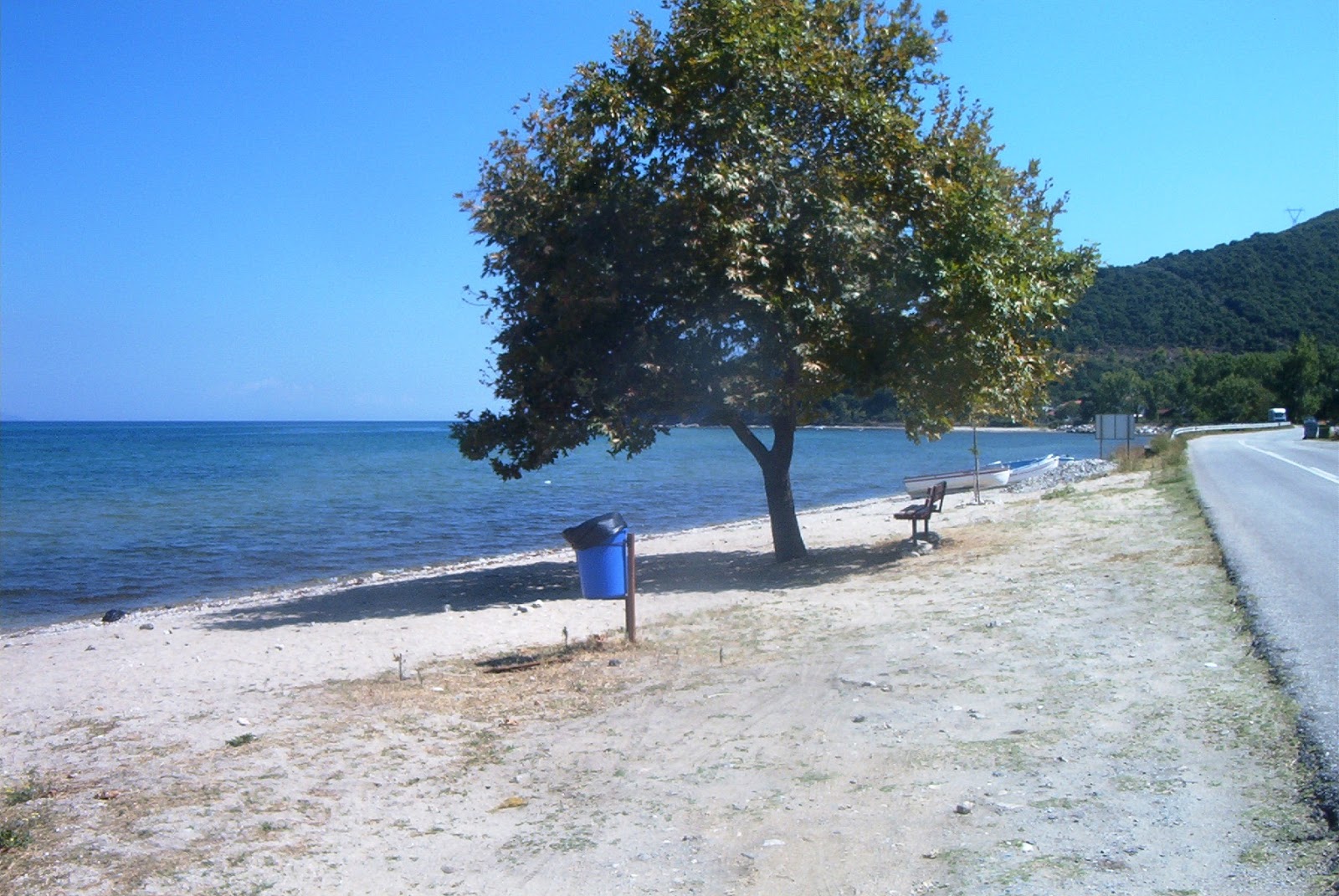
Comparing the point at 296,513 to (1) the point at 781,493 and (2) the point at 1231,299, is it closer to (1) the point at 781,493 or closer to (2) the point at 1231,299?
(1) the point at 781,493

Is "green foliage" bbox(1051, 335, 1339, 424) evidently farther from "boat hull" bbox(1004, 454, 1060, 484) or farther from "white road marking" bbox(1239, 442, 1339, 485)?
"white road marking" bbox(1239, 442, 1339, 485)

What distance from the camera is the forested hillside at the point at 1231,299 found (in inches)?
4370

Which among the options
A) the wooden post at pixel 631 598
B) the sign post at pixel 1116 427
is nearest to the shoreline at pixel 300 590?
the wooden post at pixel 631 598

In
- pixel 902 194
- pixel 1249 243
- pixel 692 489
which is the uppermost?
pixel 1249 243

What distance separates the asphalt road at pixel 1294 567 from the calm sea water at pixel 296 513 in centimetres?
1382

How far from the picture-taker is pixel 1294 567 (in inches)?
439

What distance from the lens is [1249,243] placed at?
124500mm

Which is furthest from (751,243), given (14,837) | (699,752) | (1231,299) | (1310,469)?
(1231,299)

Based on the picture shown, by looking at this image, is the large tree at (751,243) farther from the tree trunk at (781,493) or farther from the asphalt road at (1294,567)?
the asphalt road at (1294,567)

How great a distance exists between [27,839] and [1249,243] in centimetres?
14031

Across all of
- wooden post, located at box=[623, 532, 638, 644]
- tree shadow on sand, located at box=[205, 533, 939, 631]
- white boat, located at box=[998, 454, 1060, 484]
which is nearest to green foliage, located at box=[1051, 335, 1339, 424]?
white boat, located at box=[998, 454, 1060, 484]

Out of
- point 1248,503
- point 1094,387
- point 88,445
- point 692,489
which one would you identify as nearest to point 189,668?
point 1248,503

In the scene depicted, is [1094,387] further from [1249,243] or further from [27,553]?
[27,553]

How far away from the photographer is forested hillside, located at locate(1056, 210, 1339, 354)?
111 metres
